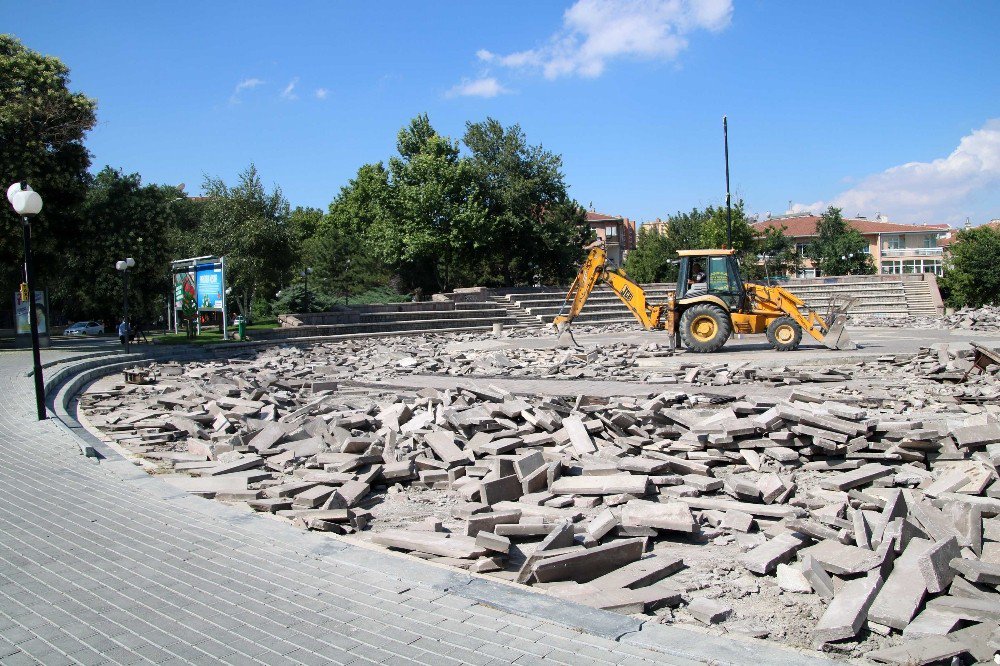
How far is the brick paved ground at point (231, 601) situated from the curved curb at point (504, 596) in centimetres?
2

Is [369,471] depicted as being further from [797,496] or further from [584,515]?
[797,496]

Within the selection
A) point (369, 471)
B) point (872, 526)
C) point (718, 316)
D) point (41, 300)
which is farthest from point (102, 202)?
point (872, 526)

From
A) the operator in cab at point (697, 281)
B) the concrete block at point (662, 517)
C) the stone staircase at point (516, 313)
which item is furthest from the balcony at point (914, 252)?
the concrete block at point (662, 517)

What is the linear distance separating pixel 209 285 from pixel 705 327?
54.1ft

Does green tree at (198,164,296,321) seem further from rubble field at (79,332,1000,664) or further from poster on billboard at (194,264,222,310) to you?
rubble field at (79,332,1000,664)

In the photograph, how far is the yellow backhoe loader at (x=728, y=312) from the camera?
19156mm

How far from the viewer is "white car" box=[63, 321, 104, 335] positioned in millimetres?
49250

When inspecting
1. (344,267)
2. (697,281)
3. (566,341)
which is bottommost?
(566,341)

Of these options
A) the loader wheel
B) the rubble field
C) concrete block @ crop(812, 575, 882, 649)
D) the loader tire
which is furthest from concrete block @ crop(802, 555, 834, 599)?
the loader wheel

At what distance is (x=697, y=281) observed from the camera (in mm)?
19750

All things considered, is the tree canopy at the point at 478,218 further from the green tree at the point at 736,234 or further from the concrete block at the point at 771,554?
the concrete block at the point at 771,554

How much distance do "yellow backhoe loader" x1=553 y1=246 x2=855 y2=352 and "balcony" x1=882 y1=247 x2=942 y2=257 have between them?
6926 cm

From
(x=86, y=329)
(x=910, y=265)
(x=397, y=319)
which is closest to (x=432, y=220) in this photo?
(x=397, y=319)

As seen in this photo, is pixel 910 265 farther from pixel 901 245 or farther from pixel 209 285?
pixel 209 285
